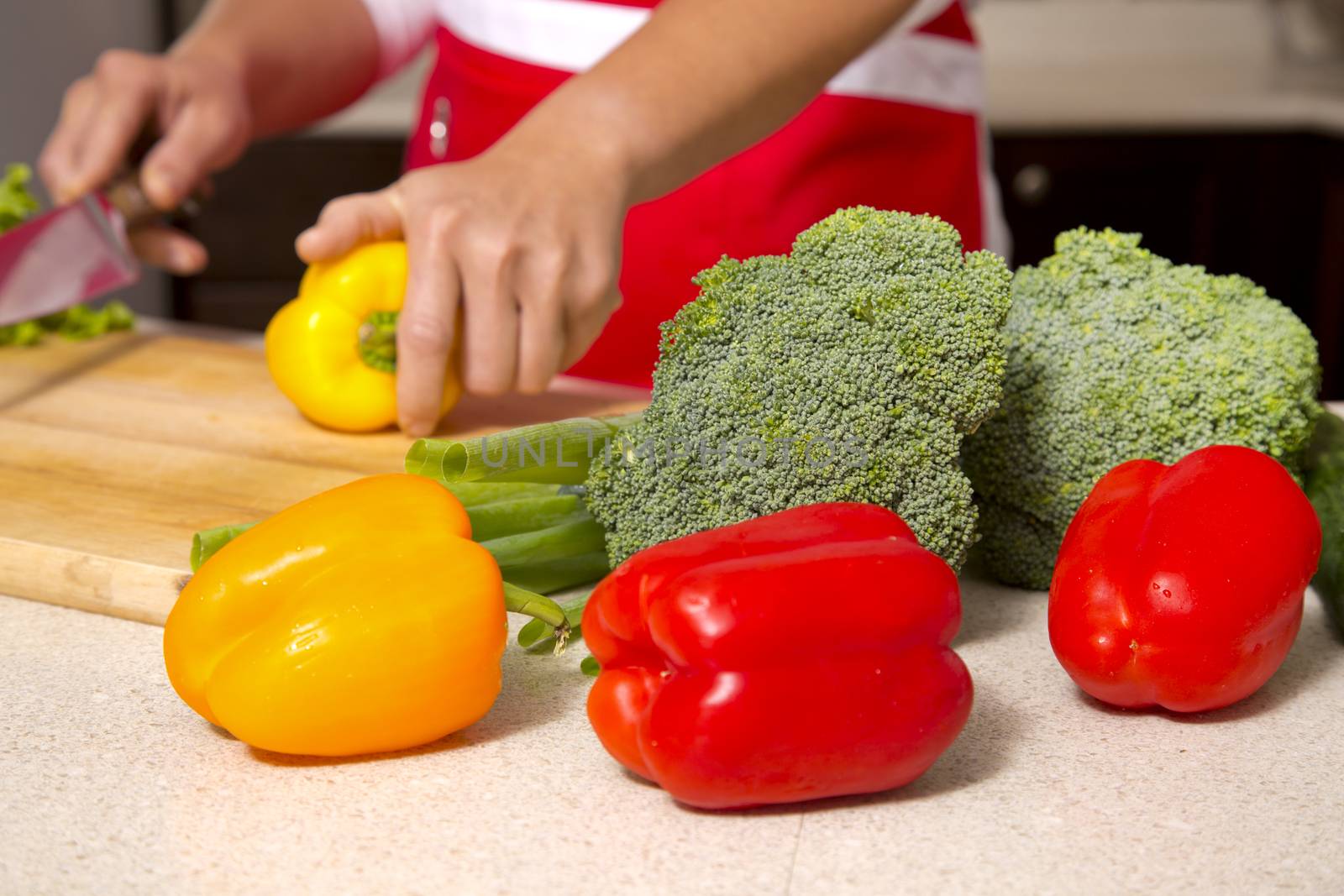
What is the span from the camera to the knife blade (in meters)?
1.45

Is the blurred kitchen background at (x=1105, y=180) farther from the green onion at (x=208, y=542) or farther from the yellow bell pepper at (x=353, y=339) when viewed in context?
the green onion at (x=208, y=542)

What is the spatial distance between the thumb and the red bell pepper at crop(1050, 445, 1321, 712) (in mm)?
710

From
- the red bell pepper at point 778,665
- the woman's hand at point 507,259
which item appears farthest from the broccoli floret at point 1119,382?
the woman's hand at point 507,259

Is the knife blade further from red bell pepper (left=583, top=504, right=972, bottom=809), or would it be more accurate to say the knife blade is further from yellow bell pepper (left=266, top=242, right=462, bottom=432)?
red bell pepper (left=583, top=504, right=972, bottom=809)

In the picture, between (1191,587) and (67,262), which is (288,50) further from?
(1191,587)

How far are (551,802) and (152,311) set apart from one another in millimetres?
2360

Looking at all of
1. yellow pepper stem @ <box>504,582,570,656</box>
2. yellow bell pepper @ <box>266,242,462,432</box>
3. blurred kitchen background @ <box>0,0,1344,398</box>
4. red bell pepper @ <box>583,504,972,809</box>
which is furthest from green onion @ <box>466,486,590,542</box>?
blurred kitchen background @ <box>0,0,1344,398</box>

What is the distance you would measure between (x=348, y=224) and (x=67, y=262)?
18.1 inches

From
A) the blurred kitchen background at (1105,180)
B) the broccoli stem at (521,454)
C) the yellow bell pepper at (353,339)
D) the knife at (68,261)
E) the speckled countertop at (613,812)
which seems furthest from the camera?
the blurred kitchen background at (1105,180)

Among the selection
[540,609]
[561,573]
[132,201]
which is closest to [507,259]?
[561,573]

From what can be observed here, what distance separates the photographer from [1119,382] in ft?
3.02

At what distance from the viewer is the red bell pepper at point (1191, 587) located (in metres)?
0.76

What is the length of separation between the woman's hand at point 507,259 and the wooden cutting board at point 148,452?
0.12 metres

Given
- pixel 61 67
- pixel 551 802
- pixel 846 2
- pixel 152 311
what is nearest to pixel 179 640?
pixel 551 802
